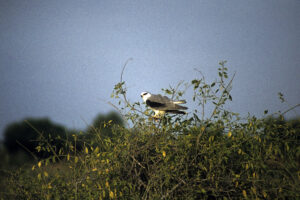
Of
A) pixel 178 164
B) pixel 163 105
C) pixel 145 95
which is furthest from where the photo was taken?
pixel 145 95

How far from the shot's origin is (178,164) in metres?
3.05

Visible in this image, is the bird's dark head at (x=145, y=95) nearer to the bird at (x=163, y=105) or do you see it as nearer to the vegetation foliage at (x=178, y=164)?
the bird at (x=163, y=105)

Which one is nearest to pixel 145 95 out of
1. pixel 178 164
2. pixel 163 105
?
pixel 163 105

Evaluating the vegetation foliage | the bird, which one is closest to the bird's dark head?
the bird

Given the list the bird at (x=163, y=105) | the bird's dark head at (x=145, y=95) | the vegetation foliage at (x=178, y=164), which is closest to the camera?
the vegetation foliage at (x=178, y=164)

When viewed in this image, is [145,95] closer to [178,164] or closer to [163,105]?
[163,105]

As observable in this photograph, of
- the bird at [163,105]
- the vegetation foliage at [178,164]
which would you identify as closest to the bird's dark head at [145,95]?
the bird at [163,105]

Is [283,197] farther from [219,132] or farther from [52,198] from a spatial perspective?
[52,198]

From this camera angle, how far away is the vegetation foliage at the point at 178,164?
3.07 metres

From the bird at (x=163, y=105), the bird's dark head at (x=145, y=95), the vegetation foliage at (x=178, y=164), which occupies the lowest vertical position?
the vegetation foliage at (x=178, y=164)

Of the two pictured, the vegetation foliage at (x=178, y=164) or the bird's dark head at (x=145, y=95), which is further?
the bird's dark head at (x=145, y=95)

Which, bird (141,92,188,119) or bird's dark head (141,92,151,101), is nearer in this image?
bird (141,92,188,119)

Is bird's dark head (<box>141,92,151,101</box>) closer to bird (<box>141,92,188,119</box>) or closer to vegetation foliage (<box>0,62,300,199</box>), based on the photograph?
bird (<box>141,92,188,119</box>)

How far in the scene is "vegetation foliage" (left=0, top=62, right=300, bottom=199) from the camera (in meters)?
3.07
